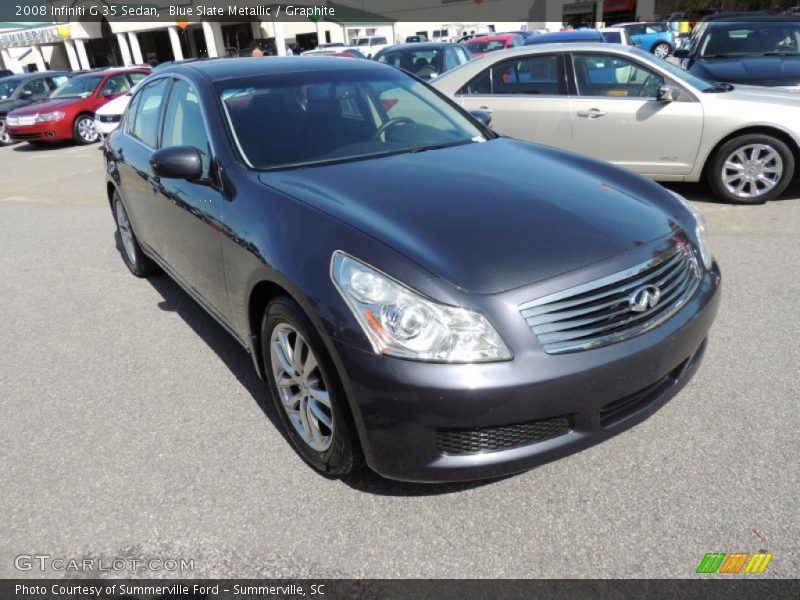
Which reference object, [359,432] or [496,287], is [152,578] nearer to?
[359,432]

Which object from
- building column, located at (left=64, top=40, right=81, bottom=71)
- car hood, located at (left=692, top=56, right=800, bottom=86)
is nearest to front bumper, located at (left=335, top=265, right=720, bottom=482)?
car hood, located at (left=692, top=56, right=800, bottom=86)

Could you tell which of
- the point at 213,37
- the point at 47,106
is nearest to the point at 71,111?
the point at 47,106

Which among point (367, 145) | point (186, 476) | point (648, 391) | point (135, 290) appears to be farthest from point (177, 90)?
point (648, 391)

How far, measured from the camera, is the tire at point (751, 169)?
585 centimetres

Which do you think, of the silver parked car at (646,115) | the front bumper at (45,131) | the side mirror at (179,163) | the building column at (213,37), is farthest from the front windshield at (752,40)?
the building column at (213,37)

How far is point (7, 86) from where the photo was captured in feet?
57.3

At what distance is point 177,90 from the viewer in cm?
373

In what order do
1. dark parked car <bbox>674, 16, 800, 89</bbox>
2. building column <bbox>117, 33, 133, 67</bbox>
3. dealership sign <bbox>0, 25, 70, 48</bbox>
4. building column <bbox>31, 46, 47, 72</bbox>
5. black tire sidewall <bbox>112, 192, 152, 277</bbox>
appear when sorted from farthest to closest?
1. building column <bbox>31, 46, 47, 72</bbox>
2. dealership sign <bbox>0, 25, 70, 48</bbox>
3. building column <bbox>117, 33, 133, 67</bbox>
4. dark parked car <bbox>674, 16, 800, 89</bbox>
5. black tire sidewall <bbox>112, 192, 152, 277</bbox>

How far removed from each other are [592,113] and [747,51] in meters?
3.67

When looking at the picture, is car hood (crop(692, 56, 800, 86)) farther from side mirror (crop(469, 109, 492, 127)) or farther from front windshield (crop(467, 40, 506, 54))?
front windshield (crop(467, 40, 506, 54))

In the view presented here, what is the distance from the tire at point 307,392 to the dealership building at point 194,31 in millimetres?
41412

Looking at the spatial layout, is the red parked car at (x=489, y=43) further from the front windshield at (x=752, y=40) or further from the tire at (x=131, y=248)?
the tire at (x=131, y=248)

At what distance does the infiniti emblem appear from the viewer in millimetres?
2248

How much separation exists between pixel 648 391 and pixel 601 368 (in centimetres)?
42
